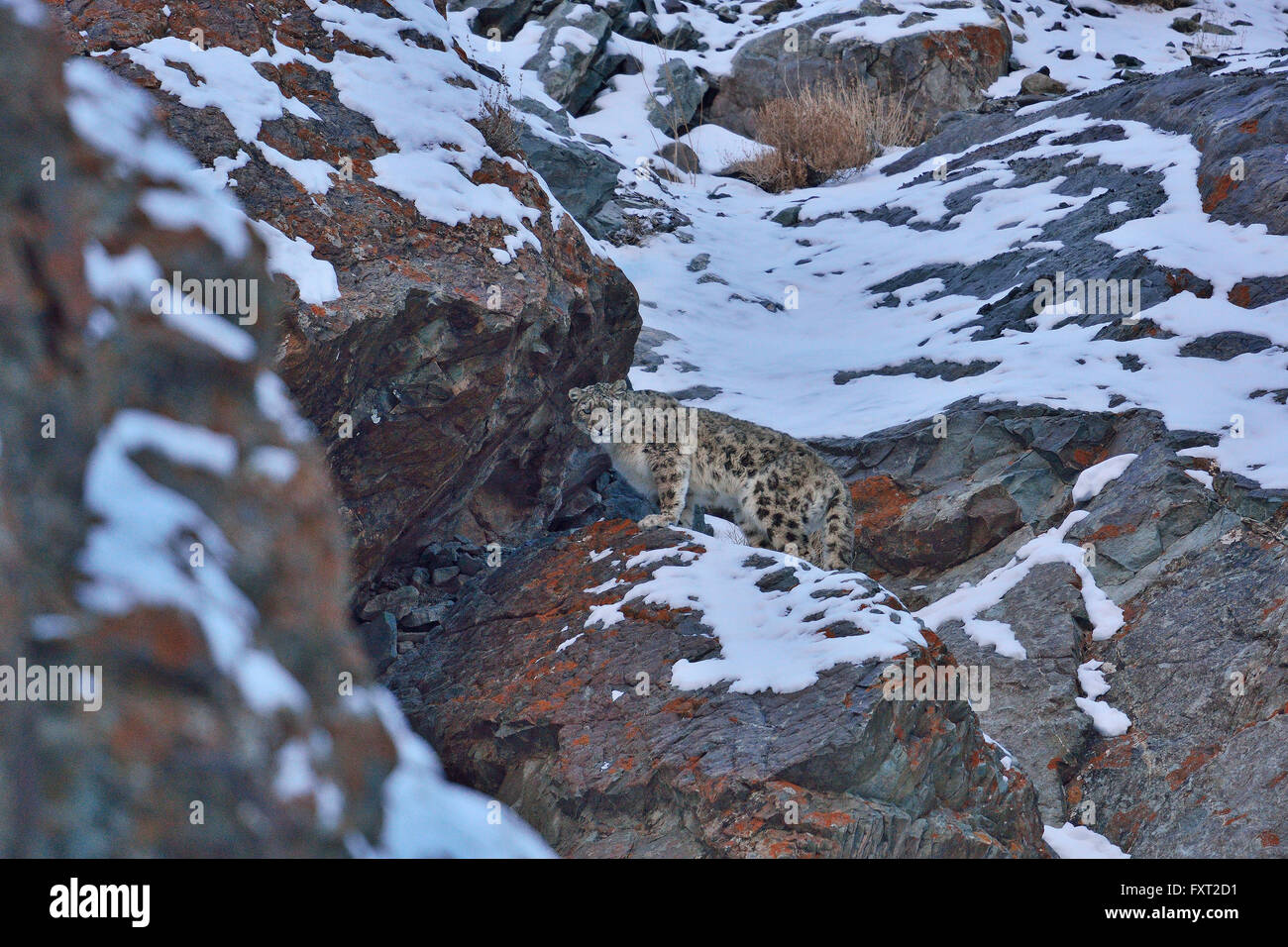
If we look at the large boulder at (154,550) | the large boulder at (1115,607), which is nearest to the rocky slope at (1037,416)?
the large boulder at (1115,607)

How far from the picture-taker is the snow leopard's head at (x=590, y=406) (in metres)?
8.03

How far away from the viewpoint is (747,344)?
1259 cm

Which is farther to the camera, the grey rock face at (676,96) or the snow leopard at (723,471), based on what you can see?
the grey rock face at (676,96)

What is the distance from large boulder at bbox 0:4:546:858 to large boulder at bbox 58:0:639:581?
4.57 m

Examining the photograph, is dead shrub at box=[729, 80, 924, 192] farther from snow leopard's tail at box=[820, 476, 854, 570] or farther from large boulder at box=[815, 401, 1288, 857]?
snow leopard's tail at box=[820, 476, 854, 570]

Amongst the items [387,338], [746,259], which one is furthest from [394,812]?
[746,259]

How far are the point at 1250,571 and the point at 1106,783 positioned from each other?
174cm

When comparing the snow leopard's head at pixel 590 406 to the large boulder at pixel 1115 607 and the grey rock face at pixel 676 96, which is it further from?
the grey rock face at pixel 676 96

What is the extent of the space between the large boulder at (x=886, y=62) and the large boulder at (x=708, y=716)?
1545cm

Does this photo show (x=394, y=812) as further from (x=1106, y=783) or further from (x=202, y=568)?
(x=1106, y=783)

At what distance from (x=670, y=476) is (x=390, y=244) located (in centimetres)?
273

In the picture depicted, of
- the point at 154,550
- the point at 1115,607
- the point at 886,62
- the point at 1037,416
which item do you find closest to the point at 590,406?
the point at 1037,416

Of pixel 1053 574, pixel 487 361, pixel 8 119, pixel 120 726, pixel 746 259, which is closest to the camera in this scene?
pixel 120 726

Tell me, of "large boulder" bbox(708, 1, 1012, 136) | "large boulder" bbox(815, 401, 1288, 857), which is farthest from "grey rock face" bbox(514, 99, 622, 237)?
"large boulder" bbox(815, 401, 1288, 857)
